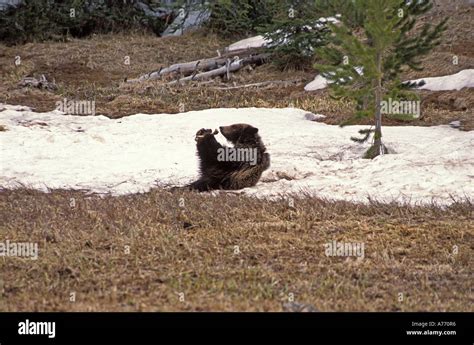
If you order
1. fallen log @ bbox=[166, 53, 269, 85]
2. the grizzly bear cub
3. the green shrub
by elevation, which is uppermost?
the green shrub

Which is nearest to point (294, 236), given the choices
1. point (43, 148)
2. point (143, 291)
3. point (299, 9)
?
point (143, 291)

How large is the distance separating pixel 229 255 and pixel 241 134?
441 cm

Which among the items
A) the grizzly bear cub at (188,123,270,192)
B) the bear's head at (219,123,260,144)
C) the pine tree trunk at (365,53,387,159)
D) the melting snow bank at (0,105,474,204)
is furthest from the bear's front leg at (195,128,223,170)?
the pine tree trunk at (365,53,387,159)

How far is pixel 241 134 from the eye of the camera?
1191 centimetres

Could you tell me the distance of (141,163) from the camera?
13102mm

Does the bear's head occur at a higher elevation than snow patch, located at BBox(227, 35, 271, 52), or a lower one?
lower

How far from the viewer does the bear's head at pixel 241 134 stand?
1190 centimetres

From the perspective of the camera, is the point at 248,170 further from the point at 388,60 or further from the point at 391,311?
the point at 391,311

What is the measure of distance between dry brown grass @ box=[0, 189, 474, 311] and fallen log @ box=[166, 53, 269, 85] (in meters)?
11.5

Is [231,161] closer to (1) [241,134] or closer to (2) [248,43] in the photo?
(1) [241,134]

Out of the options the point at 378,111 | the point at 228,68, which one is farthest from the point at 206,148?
the point at 228,68

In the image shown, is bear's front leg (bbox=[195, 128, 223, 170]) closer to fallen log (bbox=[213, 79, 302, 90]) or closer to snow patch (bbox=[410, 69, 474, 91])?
snow patch (bbox=[410, 69, 474, 91])

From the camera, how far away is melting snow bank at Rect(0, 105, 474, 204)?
10977 millimetres
